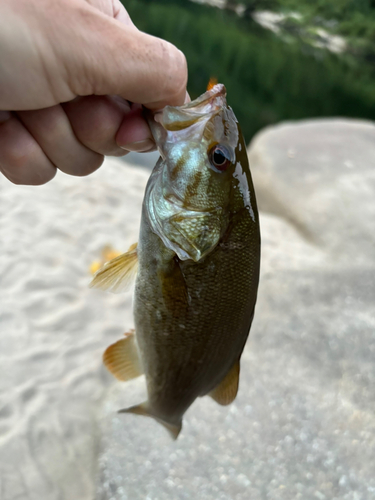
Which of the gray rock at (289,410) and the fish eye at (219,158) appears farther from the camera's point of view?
the gray rock at (289,410)

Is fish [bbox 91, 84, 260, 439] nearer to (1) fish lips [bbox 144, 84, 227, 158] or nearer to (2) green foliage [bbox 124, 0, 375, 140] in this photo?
(1) fish lips [bbox 144, 84, 227, 158]

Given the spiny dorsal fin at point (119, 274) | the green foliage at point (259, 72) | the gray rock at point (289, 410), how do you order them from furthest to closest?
the green foliage at point (259, 72), the gray rock at point (289, 410), the spiny dorsal fin at point (119, 274)

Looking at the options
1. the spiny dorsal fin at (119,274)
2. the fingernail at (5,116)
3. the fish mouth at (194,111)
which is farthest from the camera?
the spiny dorsal fin at (119,274)

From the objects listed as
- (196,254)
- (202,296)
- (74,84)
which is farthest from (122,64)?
(202,296)

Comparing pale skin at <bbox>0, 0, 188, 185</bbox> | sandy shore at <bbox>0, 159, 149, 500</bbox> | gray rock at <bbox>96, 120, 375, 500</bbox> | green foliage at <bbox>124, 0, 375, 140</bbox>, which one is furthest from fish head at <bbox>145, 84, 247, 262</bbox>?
green foliage at <bbox>124, 0, 375, 140</bbox>

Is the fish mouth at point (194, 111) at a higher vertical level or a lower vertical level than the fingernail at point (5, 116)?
higher

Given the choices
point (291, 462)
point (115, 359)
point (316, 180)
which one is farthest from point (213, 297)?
point (316, 180)

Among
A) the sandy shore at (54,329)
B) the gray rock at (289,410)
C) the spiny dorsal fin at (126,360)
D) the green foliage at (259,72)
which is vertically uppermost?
the spiny dorsal fin at (126,360)

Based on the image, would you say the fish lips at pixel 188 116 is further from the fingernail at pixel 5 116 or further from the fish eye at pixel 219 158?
the fingernail at pixel 5 116

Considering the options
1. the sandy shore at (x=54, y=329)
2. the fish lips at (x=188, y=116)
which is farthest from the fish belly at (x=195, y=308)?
the sandy shore at (x=54, y=329)
